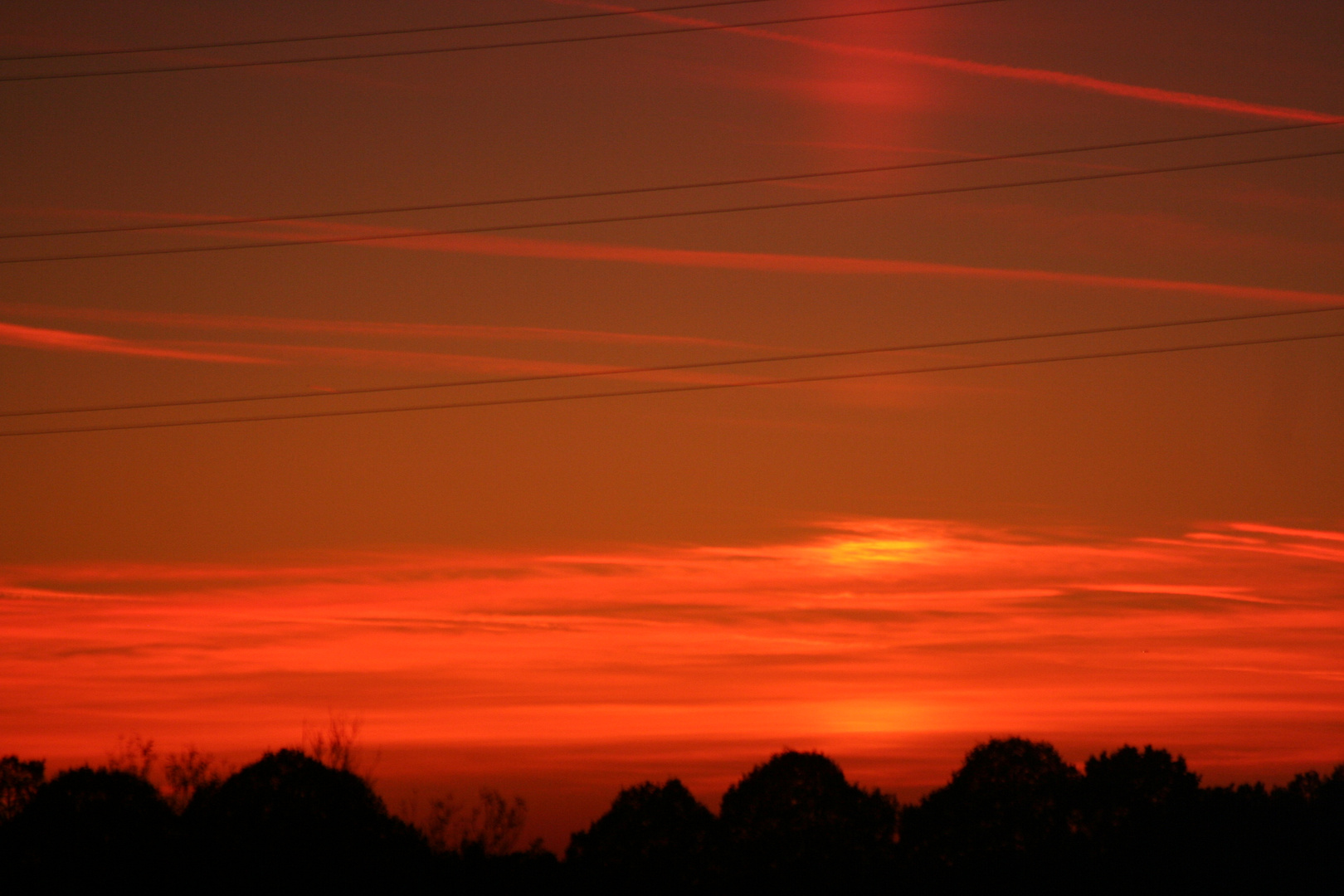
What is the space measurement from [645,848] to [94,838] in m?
17.2

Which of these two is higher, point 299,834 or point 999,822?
point 999,822

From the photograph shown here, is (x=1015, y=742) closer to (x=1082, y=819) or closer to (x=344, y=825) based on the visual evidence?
(x=1082, y=819)

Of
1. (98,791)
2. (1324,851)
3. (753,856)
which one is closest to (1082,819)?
(1324,851)

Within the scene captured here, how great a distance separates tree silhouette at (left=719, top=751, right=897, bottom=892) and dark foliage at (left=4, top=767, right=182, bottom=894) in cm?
1848

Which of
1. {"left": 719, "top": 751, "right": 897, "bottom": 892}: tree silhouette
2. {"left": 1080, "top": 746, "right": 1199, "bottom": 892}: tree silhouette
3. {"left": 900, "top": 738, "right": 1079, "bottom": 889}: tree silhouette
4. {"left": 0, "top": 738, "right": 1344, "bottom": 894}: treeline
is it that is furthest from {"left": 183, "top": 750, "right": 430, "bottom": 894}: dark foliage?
{"left": 1080, "top": 746, "right": 1199, "bottom": 892}: tree silhouette

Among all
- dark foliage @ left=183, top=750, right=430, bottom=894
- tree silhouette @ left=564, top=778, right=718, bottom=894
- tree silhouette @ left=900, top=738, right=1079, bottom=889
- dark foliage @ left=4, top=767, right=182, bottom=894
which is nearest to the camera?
dark foliage @ left=4, top=767, right=182, bottom=894

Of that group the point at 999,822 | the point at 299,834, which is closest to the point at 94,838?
the point at 299,834

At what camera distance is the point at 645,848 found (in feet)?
172

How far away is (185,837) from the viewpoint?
4706 centimetres

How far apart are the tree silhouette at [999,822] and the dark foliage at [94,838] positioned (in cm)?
2521

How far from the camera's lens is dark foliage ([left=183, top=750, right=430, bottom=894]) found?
153 feet

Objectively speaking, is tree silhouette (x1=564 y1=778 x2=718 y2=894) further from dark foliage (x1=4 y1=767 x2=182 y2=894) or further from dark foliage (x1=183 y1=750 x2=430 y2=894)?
dark foliage (x1=4 y1=767 x2=182 y2=894)

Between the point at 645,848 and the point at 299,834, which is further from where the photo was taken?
the point at 645,848

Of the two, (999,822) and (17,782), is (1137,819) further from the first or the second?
(17,782)
